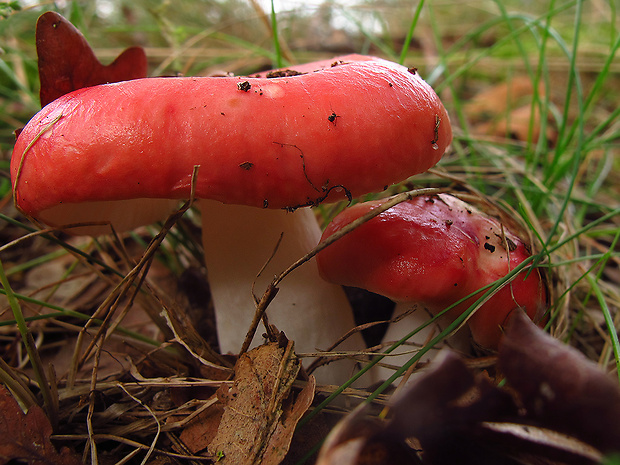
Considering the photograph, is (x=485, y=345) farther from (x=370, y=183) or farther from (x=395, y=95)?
(x=395, y=95)

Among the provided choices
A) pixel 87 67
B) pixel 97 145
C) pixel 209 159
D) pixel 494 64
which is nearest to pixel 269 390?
pixel 209 159

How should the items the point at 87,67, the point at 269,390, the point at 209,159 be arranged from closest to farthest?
1. the point at 209,159
2. the point at 269,390
3. the point at 87,67

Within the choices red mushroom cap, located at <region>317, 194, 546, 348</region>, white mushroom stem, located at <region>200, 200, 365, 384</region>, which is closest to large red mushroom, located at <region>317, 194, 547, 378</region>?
red mushroom cap, located at <region>317, 194, 546, 348</region>

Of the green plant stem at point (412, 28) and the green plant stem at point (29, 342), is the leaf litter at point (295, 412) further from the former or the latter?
the green plant stem at point (412, 28)

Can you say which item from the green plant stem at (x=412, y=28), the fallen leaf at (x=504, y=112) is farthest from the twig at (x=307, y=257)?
the fallen leaf at (x=504, y=112)

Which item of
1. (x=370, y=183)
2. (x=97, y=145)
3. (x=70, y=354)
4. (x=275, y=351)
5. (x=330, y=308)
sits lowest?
(x=70, y=354)

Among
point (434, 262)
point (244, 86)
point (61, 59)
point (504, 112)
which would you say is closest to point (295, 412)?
point (434, 262)
